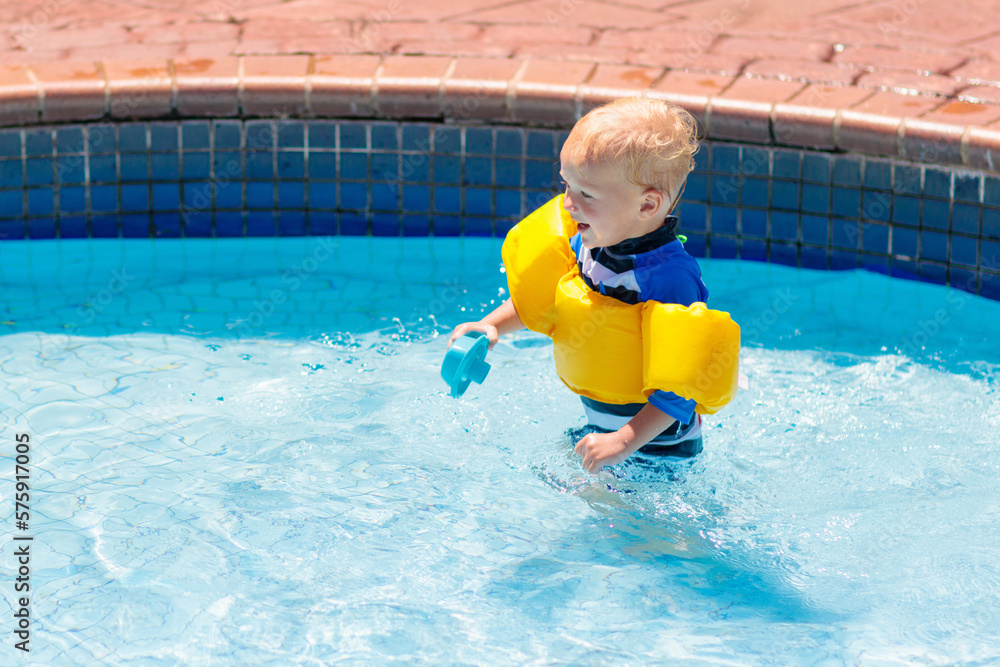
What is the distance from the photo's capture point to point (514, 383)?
388 cm

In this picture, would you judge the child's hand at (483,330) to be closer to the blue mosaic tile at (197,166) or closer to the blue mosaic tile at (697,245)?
the blue mosaic tile at (697,245)

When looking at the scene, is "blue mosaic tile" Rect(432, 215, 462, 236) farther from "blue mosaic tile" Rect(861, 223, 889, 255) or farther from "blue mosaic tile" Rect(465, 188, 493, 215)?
"blue mosaic tile" Rect(861, 223, 889, 255)

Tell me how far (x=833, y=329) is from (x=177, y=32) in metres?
3.20

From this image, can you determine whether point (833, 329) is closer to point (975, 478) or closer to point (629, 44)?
point (975, 478)

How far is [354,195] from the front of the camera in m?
4.86

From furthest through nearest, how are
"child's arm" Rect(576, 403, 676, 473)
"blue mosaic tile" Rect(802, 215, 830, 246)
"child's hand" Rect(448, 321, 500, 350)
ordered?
"blue mosaic tile" Rect(802, 215, 830, 246) → "child's hand" Rect(448, 321, 500, 350) → "child's arm" Rect(576, 403, 676, 473)

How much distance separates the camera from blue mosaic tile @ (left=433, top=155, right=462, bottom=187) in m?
4.76

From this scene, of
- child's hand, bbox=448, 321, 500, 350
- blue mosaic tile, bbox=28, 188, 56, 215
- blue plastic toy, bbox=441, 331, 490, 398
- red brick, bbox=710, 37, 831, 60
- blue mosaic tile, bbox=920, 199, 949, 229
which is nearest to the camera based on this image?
blue plastic toy, bbox=441, 331, 490, 398

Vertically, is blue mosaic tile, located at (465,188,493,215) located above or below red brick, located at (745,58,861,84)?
below

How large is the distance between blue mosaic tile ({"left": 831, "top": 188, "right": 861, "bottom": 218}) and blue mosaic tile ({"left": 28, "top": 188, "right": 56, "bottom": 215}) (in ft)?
10.2

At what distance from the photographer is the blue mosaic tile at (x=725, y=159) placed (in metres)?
4.49

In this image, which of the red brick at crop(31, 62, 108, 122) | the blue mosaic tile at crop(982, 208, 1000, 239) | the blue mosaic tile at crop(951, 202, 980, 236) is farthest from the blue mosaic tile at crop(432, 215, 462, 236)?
the blue mosaic tile at crop(982, 208, 1000, 239)

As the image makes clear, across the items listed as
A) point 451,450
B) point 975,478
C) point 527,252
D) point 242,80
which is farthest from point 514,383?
point 242,80

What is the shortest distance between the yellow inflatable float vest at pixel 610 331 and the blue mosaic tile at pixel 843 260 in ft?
6.52
